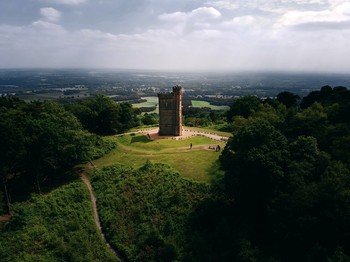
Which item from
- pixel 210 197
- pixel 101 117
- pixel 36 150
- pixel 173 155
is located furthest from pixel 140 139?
pixel 210 197

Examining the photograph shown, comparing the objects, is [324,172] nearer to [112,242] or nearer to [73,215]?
[112,242]

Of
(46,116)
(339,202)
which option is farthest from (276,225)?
(46,116)

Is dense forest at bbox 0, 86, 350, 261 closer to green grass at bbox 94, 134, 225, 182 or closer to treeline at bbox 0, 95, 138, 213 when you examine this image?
treeline at bbox 0, 95, 138, 213

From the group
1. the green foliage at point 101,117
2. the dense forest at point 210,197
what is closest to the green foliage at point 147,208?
the dense forest at point 210,197

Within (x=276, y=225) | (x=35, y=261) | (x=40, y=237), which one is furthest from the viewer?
(x=40, y=237)

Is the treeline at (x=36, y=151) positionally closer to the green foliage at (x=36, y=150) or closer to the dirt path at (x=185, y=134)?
the green foliage at (x=36, y=150)

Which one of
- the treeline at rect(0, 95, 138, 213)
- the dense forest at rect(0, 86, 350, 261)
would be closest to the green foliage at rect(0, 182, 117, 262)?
the dense forest at rect(0, 86, 350, 261)
